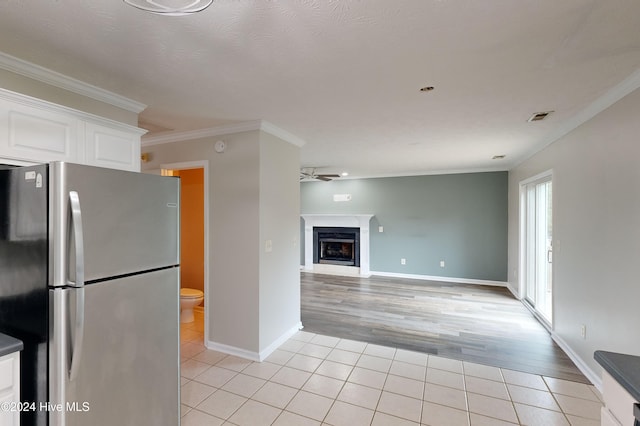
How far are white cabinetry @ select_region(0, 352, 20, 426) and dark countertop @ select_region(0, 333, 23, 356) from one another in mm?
28

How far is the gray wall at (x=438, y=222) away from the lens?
599cm

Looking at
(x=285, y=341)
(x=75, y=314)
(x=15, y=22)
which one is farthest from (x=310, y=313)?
(x=15, y=22)

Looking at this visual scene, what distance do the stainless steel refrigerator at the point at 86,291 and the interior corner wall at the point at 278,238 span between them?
4.42 ft

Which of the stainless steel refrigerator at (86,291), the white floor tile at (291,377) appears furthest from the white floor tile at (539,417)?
the stainless steel refrigerator at (86,291)

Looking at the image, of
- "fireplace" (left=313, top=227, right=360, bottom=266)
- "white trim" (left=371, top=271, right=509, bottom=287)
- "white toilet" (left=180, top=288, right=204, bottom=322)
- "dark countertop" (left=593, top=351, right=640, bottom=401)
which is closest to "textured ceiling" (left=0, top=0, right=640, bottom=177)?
"dark countertop" (left=593, top=351, right=640, bottom=401)

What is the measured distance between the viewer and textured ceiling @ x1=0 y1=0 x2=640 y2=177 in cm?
139

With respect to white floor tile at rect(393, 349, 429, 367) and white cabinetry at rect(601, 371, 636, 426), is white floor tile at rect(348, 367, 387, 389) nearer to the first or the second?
white floor tile at rect(393, 349, 429, 367)

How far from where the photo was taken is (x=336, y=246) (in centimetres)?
741

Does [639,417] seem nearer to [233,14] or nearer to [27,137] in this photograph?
[233,14]

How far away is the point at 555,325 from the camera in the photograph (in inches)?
136

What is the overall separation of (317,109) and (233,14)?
52.0 inches

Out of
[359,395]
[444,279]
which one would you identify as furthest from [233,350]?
[444,279]

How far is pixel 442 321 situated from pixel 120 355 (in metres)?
3.80

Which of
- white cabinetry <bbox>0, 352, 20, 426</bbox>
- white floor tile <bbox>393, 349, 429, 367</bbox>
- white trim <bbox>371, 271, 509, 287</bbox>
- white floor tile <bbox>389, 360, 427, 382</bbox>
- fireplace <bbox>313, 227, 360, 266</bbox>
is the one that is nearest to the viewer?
white cabinetry <bbox>0, 352, 20, 426</bbox>
